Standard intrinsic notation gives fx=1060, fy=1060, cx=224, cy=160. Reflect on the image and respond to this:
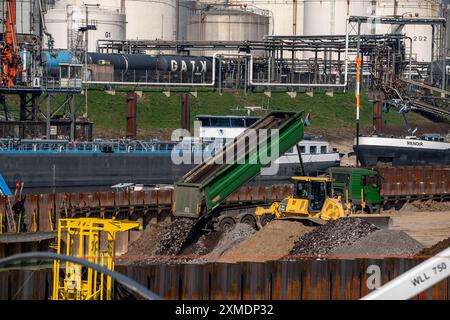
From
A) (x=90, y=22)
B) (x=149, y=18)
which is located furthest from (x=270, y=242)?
(x=149, y=18)

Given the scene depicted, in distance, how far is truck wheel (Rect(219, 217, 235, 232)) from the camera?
1384 inches

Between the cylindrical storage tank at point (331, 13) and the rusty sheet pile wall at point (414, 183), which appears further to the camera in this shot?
the cylindrical storage tank at point (331, 13)

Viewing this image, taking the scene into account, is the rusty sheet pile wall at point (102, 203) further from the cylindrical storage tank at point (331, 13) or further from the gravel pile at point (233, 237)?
the cylindrical storage tank at point (331, 13)

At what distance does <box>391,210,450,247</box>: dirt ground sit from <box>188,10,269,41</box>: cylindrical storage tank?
182 ft

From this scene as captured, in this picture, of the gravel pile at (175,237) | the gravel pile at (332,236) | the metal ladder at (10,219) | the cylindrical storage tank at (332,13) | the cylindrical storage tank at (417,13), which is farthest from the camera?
the cylindrical storage tank at (417,13)

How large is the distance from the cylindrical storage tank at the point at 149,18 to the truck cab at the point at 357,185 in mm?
60639

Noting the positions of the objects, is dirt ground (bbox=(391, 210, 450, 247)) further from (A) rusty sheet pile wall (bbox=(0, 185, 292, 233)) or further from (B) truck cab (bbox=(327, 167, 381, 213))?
(A) rusty sheet pile wall (bbox=(0, 185, 292, 233))

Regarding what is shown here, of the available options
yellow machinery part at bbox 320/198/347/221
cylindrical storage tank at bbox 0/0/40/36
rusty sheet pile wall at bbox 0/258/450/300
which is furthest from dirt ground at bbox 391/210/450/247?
cylindrical storage tank at bbox 0/0/40/36

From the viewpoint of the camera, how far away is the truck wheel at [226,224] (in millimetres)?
35156

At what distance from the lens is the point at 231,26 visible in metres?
101

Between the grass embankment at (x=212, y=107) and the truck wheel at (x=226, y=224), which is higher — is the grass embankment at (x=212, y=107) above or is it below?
above

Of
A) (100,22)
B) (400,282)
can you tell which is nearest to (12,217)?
(400,282)

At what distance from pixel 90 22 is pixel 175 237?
193 ft

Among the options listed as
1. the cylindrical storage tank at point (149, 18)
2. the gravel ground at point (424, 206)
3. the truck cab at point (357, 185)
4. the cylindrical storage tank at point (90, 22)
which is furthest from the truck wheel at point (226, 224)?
the cylindrical storage tank at point (149, 18)
